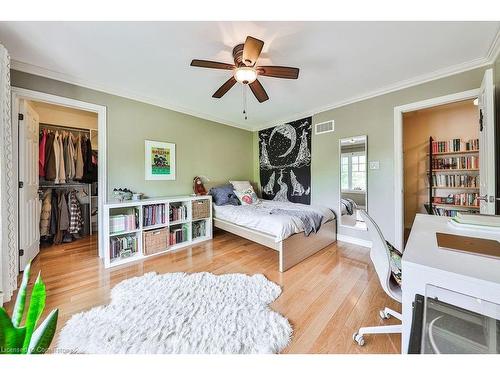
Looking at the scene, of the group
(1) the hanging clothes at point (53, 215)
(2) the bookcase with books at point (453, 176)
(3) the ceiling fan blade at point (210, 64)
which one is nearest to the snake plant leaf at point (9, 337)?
(3) the ceiling fan blade at point (210, 64)

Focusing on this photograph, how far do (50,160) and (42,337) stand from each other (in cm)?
356

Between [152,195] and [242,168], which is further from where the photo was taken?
[242,168]

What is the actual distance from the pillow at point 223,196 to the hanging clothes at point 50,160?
8.05 ft

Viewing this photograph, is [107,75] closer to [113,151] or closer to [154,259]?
[113,151]

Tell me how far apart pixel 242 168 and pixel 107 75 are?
9.21 feet

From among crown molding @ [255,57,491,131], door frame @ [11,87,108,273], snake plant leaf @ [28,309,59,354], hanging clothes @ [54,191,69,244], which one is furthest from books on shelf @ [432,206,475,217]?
hanging clothes @ [54,191,69,244]

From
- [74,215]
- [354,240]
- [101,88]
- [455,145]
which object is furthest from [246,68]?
[455,145]

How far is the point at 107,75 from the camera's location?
236cm

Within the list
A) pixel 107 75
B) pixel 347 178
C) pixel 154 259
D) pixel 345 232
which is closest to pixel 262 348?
pixel 154 259

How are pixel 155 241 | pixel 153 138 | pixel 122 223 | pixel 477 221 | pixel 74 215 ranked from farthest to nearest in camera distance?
pixel 74 215
pixel 153 138
pixel 155 241
pixel 122 223
pixel 477 221

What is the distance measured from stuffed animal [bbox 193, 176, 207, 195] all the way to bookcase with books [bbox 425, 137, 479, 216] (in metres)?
4.14

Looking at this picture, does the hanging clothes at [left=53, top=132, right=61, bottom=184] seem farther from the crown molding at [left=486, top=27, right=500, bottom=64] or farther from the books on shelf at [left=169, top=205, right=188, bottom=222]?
the crown molding at [left=486, top=27, right=500, bottom=64]

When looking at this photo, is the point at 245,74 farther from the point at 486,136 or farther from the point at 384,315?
the point at 384,315

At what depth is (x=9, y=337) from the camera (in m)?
0.63
